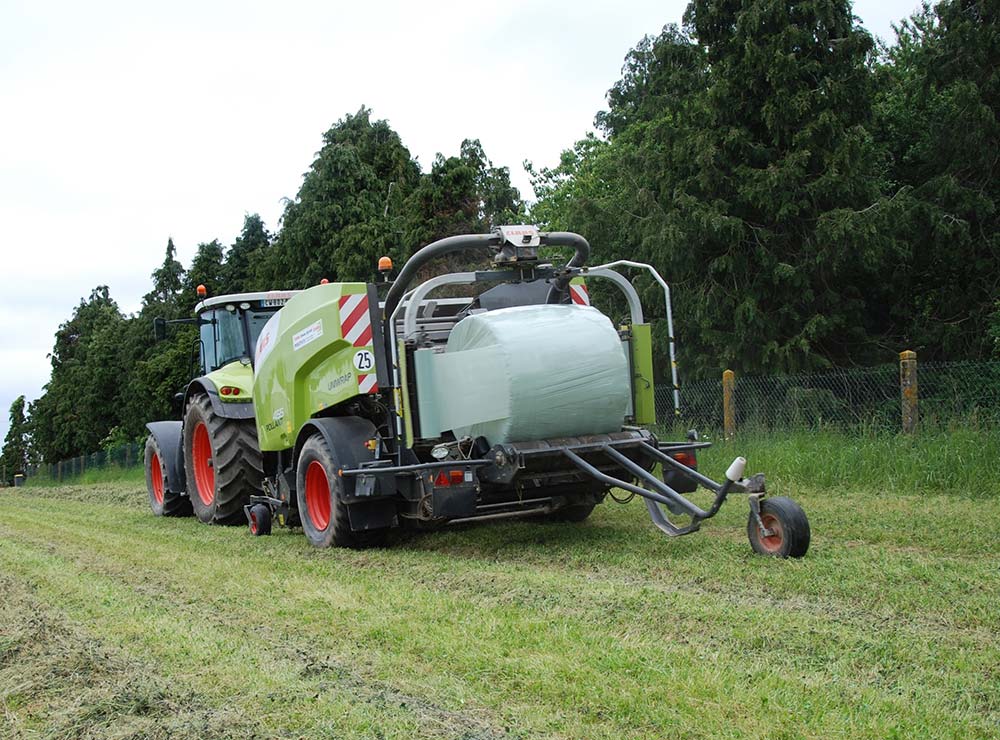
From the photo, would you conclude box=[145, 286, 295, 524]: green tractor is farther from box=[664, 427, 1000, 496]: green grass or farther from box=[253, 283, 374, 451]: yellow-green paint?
box=[664, 427, 1000, 496]: green grass

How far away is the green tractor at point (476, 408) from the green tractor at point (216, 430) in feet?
3.88

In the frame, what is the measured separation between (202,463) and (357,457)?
4.82 m

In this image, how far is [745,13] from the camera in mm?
19266

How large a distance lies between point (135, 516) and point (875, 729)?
11.6m

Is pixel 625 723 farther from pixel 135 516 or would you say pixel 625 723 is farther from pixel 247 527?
pixel 135 516

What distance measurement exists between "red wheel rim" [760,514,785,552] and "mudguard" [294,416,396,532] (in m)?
2.75

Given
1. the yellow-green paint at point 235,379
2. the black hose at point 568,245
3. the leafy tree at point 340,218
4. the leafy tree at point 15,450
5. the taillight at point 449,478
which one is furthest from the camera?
the leafy tree at point 15,450

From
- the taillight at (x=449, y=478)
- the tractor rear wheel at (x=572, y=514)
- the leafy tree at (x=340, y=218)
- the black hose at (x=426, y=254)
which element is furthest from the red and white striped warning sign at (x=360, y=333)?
the leafy tree at (x=340, y=218)

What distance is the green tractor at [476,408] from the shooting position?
7.01m

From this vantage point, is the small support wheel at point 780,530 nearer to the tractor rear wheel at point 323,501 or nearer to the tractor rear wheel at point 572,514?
the tractor rear wheel at point 572,514

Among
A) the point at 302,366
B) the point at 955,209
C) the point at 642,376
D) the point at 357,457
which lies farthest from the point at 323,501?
the point at 955,209

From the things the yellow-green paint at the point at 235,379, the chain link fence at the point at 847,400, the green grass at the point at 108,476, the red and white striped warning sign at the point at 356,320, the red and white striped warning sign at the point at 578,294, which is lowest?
the green grass at the point at 108,476

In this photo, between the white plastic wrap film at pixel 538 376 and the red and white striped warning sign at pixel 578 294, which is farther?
the red and white striped warning sign at pixel 578 294

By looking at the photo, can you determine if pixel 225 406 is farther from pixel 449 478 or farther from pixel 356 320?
pixel 449 478
